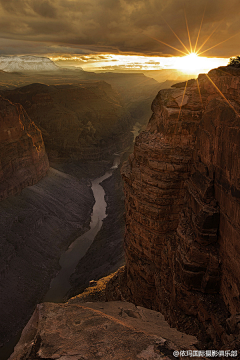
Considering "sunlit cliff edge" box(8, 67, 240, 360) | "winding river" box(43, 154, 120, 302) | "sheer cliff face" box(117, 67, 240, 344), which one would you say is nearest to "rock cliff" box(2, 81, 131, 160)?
"winding river" box(43, 154, 120, 302)

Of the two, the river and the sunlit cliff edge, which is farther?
the river

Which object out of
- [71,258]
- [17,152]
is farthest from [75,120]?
[71,258]

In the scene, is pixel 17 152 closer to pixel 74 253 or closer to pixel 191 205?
pixel 74 253

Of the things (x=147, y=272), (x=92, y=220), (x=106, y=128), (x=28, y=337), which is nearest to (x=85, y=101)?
(x=106, y=128)

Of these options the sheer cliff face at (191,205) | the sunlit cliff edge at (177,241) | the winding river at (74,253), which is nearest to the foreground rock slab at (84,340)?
the sunlit cliff edge at (177,241)

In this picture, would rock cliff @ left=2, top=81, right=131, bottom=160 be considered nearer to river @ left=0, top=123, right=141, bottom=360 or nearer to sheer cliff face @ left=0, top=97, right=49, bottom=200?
river @ left=0, top=123, right=141, bottom=360

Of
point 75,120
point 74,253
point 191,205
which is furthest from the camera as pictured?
point 75,120

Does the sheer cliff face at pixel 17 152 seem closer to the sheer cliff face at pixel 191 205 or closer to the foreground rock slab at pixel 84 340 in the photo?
the sheer cliff face at pixel 191 205
